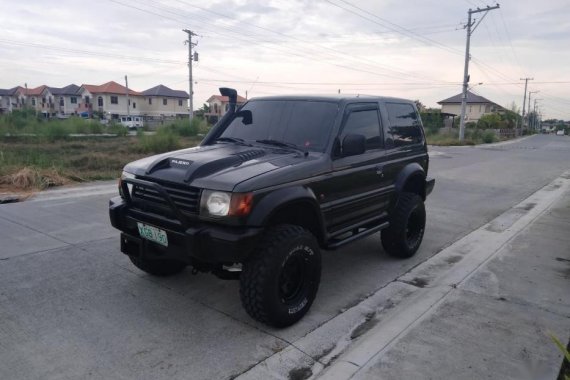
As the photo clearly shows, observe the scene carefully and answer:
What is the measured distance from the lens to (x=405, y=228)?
5.13m

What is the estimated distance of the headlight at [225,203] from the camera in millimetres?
3156

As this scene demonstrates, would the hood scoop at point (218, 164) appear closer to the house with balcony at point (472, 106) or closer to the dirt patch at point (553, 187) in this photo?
the dirt patch at point (553, 187)

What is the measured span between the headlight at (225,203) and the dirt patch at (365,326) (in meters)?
1.36

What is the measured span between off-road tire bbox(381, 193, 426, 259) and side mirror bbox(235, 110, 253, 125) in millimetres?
1986

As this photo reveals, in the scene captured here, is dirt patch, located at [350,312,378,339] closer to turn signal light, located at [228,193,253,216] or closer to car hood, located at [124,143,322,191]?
turn signal light, located at [228,193,253,216]

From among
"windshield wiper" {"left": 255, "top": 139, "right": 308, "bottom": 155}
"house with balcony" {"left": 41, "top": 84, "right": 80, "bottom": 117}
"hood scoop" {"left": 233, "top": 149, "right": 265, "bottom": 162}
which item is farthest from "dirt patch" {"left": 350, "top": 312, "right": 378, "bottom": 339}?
Result: "house with balcony" {"left": 41, "top": 84, "right": 80, "bottom": 117}

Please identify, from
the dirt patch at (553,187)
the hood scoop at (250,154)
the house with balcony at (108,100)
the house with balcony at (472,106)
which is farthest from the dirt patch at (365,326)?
the house with balcony at (472,106)

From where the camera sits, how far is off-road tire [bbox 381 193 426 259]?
507cm

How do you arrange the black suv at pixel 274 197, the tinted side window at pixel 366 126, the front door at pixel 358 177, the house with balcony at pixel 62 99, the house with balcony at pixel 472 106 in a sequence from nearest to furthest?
1. the black suv at pixel 274 197
2. the front door at pixel 358 177
3. the tinted side window at pixel 366 126
4. the house with balcony at pixel 62 99
5. the house with balcony at pixel 472 106

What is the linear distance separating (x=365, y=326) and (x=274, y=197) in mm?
1366

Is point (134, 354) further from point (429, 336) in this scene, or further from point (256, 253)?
point (429, 336)

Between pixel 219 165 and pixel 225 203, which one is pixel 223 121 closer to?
pixel 219 165

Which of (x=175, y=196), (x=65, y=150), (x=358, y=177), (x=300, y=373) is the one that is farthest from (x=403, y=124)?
(x=65, y=150)

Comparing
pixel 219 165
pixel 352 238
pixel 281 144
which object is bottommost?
pixel 352 238
